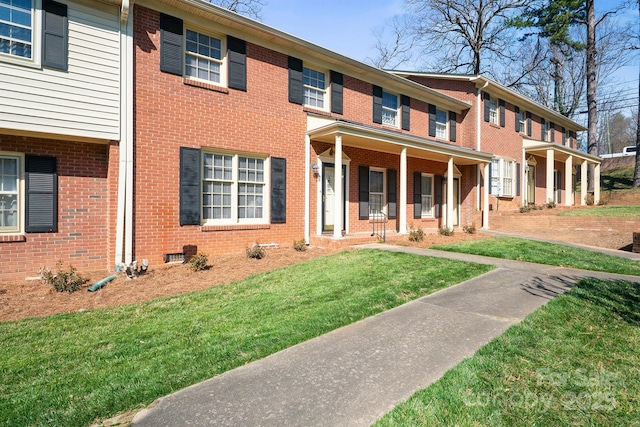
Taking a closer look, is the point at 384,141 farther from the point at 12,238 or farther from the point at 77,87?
Result: the point at 12,238

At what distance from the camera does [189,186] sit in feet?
27.7

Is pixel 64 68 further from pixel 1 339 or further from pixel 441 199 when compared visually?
pixel 441 199

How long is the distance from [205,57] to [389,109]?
728 centimetres

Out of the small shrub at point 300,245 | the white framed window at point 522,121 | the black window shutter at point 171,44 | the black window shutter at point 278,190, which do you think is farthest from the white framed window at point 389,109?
the white framed window at point 522,121

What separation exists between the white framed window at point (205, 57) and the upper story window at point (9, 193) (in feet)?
13.4

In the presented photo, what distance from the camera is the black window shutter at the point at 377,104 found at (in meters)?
12.8

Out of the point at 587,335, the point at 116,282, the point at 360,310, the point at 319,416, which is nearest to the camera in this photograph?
the point at 319,416

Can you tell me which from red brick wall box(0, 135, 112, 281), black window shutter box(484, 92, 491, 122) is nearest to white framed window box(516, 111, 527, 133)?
black window shutter box(484, 92, 491, 122)

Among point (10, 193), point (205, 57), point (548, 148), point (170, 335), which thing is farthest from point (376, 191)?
point (548, 148)

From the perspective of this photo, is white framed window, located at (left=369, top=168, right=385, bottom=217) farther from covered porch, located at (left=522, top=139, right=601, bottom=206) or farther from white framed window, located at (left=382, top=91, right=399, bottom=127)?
covered porch, located at (left=522, top=139, right=601, bottom=206)

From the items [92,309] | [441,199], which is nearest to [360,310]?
[92,309]

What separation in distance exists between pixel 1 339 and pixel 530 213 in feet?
58.9

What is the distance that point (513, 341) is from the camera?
3.60 meters

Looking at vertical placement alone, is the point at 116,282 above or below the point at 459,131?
below
